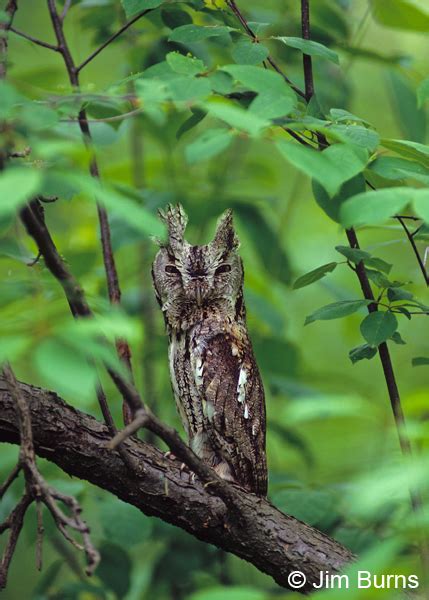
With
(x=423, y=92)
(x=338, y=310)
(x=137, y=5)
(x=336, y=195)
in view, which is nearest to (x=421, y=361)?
(x=338, y=310)

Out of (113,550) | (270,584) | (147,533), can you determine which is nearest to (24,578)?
(270,584)

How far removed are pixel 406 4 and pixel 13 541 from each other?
2108mm

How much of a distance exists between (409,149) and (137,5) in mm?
818

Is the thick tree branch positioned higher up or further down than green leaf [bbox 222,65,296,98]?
further down

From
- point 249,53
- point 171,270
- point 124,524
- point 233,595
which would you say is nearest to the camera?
point 233,595

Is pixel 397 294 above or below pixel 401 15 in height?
below

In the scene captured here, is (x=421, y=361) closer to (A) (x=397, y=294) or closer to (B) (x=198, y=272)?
(A) (x=397, y=294)

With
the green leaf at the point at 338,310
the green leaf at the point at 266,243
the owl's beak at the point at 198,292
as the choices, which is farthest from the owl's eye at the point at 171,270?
the green leaf at the point at 338,310

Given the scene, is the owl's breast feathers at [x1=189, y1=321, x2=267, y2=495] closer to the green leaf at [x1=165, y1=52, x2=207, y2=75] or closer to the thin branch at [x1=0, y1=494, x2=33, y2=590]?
the thin branch at [x1=0, y1=494, x2=33, y2=590]

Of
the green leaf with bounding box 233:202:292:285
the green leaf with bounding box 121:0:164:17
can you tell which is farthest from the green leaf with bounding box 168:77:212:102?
the green leaf with bounding box 233:202:292:285

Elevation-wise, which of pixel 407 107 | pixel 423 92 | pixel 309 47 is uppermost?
pixel 407 107

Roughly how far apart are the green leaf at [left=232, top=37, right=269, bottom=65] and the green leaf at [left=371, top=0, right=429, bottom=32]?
95 centimetres

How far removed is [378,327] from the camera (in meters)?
2.17

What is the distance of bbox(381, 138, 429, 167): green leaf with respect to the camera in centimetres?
190
